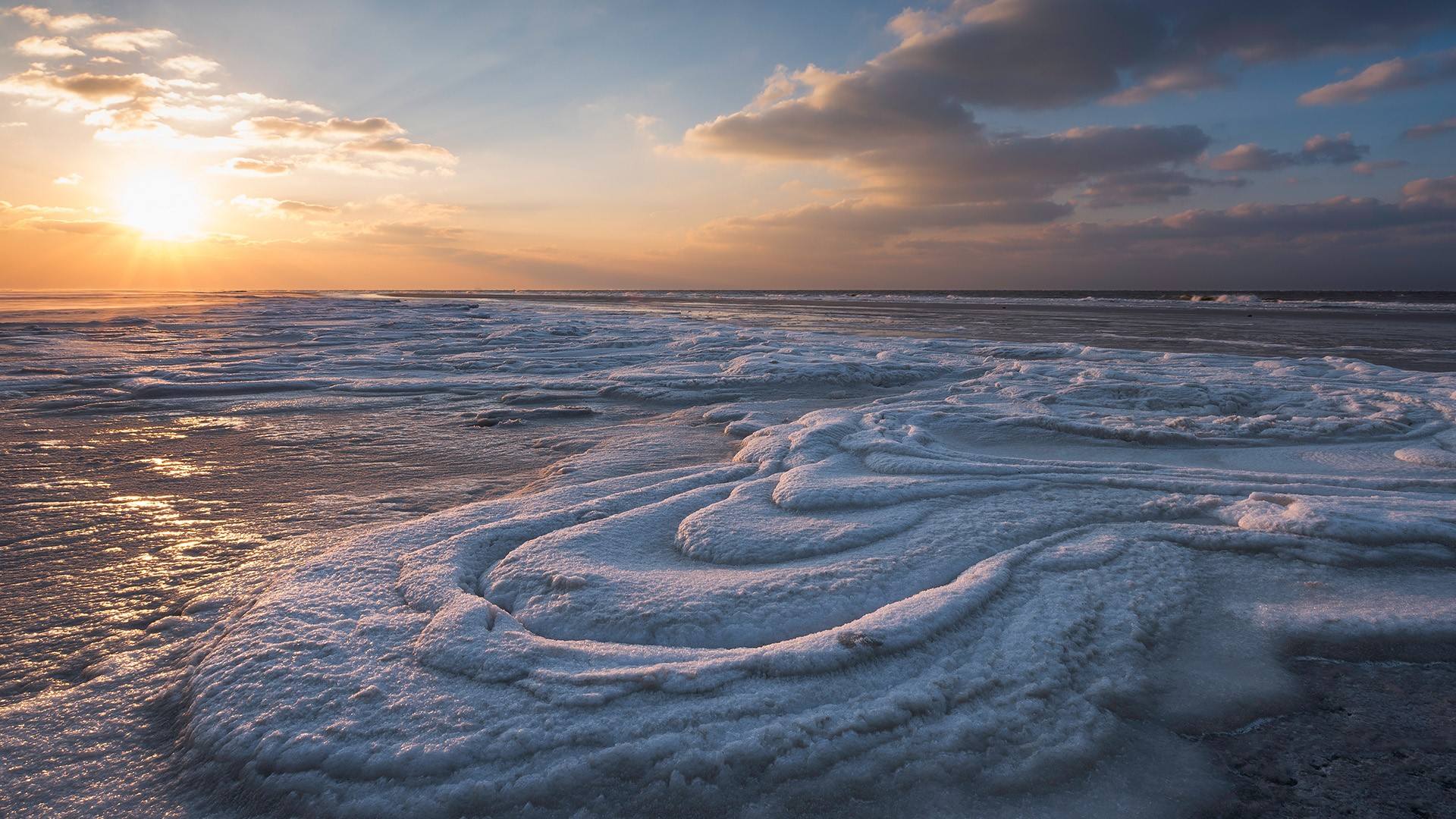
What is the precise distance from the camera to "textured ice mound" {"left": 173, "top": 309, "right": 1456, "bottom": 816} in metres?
1.52

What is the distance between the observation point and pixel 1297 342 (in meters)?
12.4

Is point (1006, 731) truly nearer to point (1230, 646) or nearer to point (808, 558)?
point (1230, 646)

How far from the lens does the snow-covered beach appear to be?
1.51 m

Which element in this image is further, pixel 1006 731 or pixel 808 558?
pixel 808 558

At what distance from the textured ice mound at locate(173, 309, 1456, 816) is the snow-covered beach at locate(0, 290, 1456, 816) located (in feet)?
0.04

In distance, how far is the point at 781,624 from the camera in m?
2.12

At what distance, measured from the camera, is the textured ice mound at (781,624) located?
152 centimetres

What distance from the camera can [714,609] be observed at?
2.18m

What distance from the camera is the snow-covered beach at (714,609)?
1.51 metres

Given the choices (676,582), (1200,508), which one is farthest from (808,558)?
(1200,508)

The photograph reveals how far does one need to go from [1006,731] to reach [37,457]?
5.47 metres

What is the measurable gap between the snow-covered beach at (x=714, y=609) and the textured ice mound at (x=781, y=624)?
0.04 ft

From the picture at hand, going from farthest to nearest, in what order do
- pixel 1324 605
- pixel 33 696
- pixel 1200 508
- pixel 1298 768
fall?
pixel 1200 508
pixel 1324 605
pixel 33 696
pixel 1298 768

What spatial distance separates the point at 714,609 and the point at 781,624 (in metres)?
0.22
